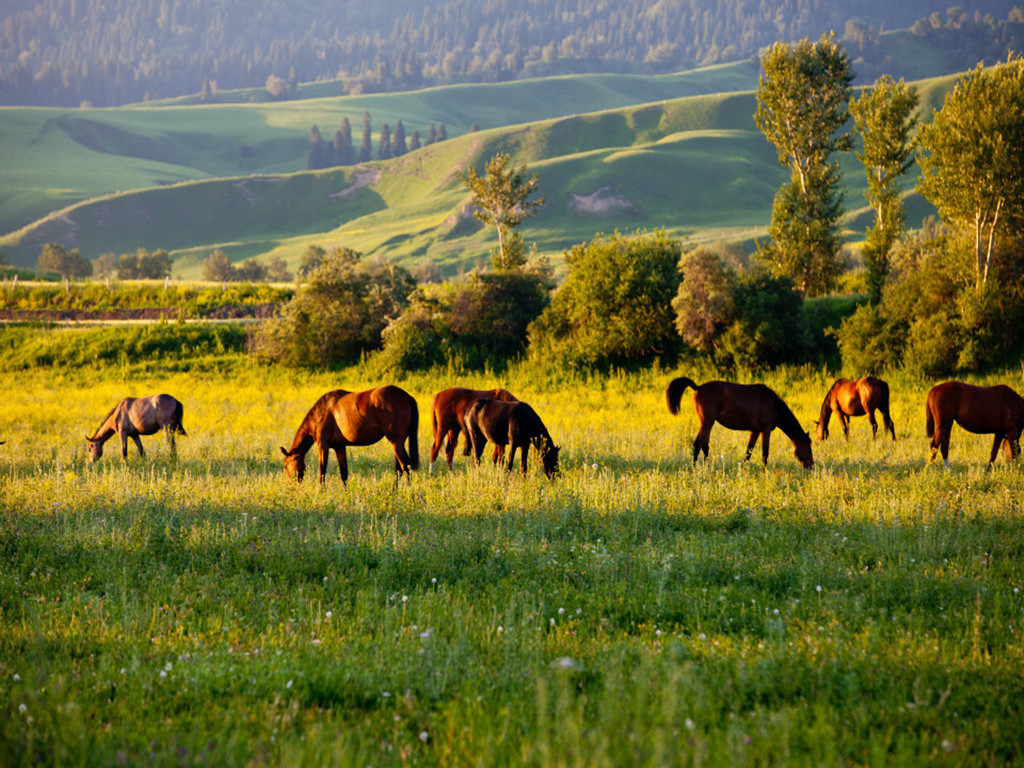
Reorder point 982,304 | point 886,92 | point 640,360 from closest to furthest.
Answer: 1. point 982,304
2. point 640,360
3. point 886,92

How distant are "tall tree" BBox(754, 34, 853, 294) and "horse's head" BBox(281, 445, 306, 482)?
31865 millimetres

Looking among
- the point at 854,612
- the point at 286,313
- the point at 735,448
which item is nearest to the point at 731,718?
the point at 854,612

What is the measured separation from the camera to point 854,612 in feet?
24.1

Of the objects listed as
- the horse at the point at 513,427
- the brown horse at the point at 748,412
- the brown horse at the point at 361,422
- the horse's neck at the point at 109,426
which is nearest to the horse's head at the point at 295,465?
the brown horse at the point at 361,422

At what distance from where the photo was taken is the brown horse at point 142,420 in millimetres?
18969

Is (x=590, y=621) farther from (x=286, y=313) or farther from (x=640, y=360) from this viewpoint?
(x=286, y=313)

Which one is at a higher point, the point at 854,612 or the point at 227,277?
the point at 227,277

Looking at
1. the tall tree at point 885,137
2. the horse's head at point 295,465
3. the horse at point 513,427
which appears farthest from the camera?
the tall tree at point 885,137

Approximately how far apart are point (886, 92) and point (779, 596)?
39.6 m

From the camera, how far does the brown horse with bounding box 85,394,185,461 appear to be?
1897 centimetres

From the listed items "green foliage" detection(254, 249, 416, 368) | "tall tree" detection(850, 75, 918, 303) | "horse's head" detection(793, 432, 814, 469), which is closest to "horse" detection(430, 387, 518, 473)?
"horse's head" detection(793, 432, 814, 469)

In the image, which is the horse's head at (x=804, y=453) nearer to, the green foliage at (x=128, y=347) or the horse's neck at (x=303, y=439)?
the horse's neck at (x=303, y=439)

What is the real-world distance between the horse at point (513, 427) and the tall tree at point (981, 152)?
21919 millimetres

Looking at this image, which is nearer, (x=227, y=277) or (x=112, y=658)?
(x=112, y=658)
